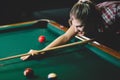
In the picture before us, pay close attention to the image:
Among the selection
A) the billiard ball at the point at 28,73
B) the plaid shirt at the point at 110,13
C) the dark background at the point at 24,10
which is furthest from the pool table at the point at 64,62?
the dark background at the point at 24,10

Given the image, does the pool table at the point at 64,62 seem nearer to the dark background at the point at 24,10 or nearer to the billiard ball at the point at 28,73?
the billiard ball at the point at 28,73

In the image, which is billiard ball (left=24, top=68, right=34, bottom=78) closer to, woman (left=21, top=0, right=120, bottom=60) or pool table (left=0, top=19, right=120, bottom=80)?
pool table (left=0, top=19, right=120, bottom=80)

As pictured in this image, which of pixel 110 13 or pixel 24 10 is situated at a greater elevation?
pixel 110 13

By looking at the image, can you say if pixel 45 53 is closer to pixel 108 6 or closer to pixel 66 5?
pixel 108 6

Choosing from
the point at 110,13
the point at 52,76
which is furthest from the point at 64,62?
the point at 110,13

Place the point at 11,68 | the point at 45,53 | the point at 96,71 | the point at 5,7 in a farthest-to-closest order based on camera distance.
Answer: the point at 5,7 → the point at 45,53 → the point at 11,68 → the point at 96,71

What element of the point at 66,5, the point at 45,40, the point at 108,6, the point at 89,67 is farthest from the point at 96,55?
the point at 66,5

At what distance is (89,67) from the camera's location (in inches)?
71.5

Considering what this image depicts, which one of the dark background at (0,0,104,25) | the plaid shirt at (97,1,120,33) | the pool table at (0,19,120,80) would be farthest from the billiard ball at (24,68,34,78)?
the dark background at (0,0,104,25)

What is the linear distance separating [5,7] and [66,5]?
1.59 m

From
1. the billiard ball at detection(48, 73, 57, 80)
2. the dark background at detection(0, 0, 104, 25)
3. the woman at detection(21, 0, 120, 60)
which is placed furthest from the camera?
the dark background at detection(0, 0, 104, 25)

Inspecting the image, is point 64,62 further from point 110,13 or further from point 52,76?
point 110,13

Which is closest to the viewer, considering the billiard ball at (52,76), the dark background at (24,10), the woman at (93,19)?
the billiard ball at (52,76)

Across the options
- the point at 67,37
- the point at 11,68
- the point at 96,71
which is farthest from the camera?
the point at 67,37
